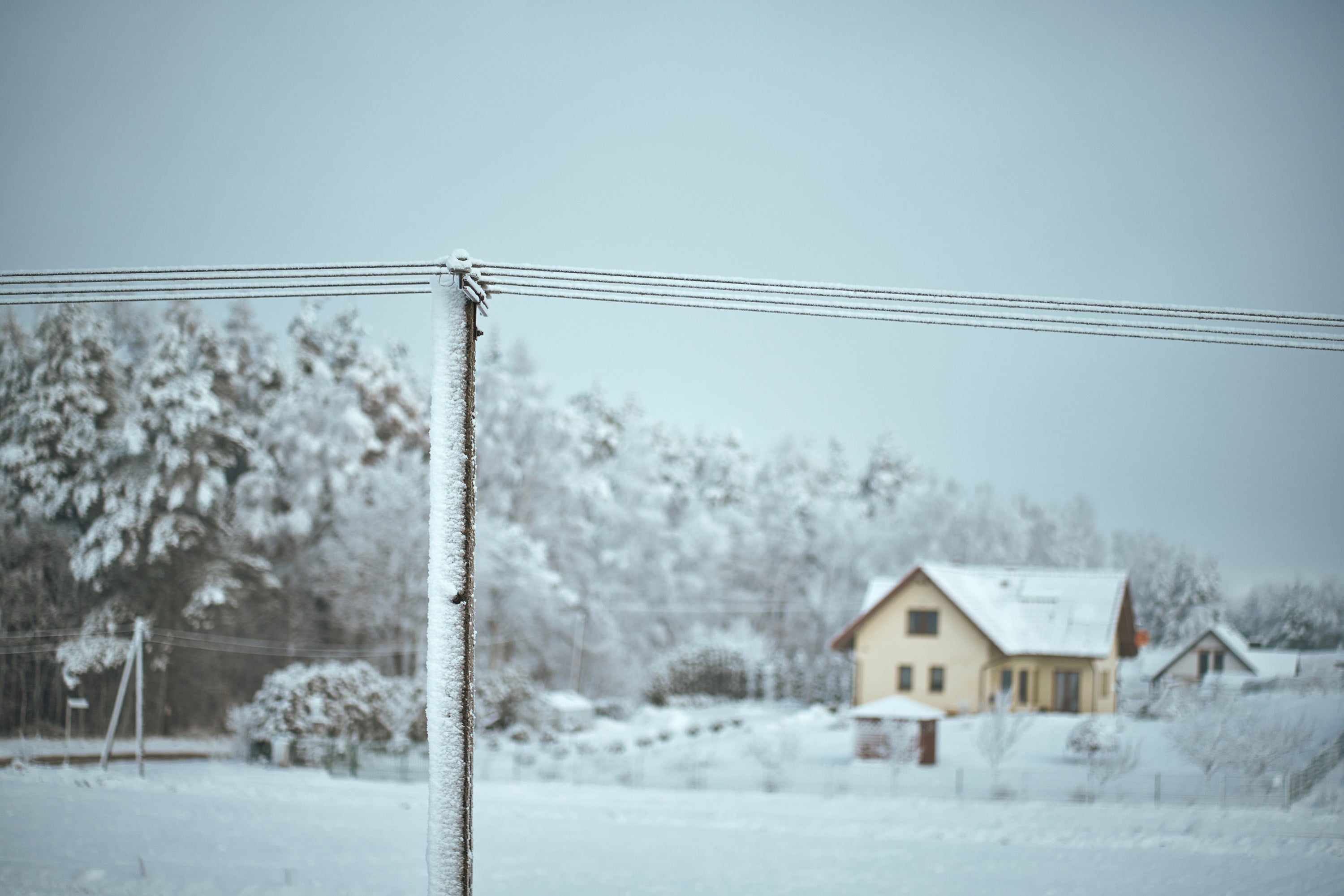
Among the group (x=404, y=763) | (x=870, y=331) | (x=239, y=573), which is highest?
(x=870, y=331)

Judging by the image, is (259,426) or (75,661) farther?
(259,426)

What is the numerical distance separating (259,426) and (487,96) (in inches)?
4619

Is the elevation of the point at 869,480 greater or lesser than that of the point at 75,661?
greater

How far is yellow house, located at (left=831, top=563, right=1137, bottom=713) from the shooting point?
37125 mm

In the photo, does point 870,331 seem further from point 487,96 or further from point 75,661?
point 487,96

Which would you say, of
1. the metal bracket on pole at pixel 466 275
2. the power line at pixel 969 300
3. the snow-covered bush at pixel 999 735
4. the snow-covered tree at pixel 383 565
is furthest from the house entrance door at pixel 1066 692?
the metal bracket on pole at pixel 466 275

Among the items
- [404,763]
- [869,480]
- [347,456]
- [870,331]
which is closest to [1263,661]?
[404,763]

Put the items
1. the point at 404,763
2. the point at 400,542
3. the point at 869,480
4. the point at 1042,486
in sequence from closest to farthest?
the point at 404,763
the point at 400,542
the point at 1042,486
the point at 869,480

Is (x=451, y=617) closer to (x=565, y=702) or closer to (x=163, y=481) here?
(x=163, y=481)

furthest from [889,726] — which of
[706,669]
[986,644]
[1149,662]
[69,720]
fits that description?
[69,720]

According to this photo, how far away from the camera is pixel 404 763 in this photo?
28.7 m

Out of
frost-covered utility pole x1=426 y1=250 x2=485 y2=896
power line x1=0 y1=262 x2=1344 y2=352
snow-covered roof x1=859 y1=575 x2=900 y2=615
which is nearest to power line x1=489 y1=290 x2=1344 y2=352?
power line x1=0 y1=262 x2=1344 y2=352

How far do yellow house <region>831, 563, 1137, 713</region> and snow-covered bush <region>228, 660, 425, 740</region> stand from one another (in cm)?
1580

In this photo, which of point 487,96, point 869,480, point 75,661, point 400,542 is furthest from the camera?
point 487,96
